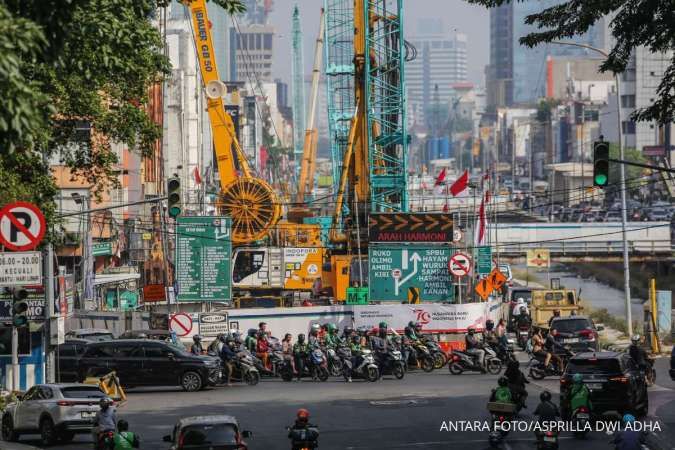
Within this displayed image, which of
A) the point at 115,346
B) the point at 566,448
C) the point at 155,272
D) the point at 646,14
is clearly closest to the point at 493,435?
the point at 566,448

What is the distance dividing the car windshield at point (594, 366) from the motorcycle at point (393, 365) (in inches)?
464

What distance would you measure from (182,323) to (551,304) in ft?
65.2

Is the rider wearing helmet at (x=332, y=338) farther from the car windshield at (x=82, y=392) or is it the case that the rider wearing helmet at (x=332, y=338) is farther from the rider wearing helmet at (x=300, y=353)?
the car windshield at (x=82, y=392)

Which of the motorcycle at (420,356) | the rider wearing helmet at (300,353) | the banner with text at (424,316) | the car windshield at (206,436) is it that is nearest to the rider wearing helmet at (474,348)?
the motorcycle at (420,356)

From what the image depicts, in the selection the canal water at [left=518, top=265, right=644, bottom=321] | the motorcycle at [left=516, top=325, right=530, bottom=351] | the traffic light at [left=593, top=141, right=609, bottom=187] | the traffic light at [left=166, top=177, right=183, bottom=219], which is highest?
the traffic light at [left=593, top=141, right=609, bottom=187]

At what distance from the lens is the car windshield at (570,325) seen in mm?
43094

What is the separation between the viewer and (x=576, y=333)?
4281 centimetres

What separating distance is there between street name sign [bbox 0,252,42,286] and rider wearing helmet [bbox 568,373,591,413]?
34.9 ft

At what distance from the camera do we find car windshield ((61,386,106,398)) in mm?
26672

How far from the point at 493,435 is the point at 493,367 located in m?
16.2

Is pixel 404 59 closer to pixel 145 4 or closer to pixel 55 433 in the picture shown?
pixel 55 433

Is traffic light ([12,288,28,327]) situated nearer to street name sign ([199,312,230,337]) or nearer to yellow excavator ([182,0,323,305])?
street name sign ([199,312,230,337])

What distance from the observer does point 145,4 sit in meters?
19.4

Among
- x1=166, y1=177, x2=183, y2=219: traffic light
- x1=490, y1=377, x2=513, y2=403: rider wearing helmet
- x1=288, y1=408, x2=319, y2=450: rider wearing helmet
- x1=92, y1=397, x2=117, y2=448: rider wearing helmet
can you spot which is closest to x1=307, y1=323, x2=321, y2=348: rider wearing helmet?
x1=166, y1=177, x2=183, y2=219: traffic light
